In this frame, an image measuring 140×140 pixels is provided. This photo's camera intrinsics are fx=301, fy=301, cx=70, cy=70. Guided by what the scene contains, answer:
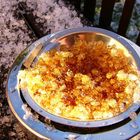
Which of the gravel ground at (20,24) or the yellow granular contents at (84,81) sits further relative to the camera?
the gravel ground at (20,24)

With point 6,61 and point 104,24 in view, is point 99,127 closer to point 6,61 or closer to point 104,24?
point 6,61

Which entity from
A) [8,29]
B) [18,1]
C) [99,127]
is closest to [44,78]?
[99,127]

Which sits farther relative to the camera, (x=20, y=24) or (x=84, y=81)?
(x=20, y=24)

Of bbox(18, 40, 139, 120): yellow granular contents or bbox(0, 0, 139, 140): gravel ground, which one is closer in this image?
bbox(18, 40, 139, 120): yellow granular contents
